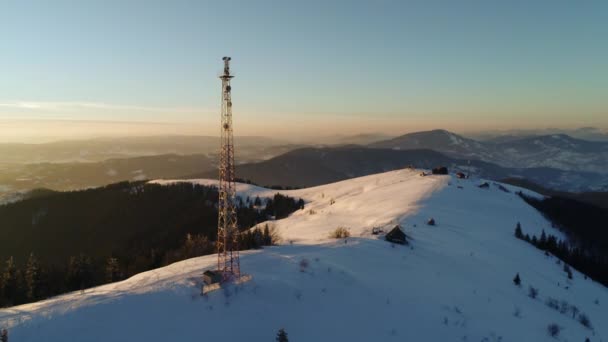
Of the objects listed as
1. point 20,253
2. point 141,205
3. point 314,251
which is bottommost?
point 20,253

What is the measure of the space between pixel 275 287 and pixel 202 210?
12834 cm

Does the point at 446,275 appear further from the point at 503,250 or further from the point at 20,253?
the point at 20,253

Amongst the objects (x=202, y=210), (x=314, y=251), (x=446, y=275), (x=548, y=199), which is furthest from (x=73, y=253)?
(x=548, y=199)

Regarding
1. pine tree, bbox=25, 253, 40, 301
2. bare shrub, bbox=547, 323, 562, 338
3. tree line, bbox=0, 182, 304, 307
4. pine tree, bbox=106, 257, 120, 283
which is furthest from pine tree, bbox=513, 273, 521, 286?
tree line, bbox=0, 182, 304, 307

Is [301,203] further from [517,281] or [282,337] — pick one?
[282,337]

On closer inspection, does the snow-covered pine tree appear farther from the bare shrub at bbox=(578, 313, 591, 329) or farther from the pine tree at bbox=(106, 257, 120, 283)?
the bare shrub at bbox=(578, 313, 591, 329)

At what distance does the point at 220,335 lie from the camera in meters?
17.0

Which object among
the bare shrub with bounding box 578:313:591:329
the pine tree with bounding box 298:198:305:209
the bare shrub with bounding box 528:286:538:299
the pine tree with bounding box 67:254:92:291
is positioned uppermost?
the bare shrub with bounding box 528:286:538:299

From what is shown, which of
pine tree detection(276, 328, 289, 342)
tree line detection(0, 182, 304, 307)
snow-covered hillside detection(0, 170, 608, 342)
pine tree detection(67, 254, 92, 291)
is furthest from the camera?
tree line detection(0, 182, 304, 307)

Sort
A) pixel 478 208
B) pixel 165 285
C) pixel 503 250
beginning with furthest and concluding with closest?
pixel 478 208 → pixel 503 250 → pixel 165 285

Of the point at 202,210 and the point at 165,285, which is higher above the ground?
the point at 165,285

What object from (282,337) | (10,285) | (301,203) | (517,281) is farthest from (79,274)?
(301,203)

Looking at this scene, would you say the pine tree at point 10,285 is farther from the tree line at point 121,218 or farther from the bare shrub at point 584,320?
the bare shrub at point 584,320

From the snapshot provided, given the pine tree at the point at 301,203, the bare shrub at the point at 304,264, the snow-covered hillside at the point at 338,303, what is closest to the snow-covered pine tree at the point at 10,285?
the snow-covered hillside at the point at 338,303
